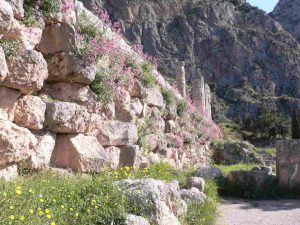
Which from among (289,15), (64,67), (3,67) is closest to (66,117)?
Answer: (64,67)

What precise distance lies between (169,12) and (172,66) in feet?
58.6

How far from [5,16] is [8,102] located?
947 millimetres

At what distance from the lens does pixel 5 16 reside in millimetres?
4535

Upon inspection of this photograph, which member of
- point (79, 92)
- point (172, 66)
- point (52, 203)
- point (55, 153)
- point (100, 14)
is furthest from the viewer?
point (172, 66)

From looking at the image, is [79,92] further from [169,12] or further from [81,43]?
[169,12]

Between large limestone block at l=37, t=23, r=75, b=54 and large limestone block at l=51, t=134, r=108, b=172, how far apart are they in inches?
48.5

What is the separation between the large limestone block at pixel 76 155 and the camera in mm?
5625

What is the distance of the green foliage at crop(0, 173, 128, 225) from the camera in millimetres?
3553

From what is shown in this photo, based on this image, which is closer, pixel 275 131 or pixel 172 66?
pixel 275 131

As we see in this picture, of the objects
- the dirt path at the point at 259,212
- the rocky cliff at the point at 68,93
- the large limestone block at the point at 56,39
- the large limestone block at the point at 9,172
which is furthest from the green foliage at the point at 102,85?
the dirt path at the point at 259,212

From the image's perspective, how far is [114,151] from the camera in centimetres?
681

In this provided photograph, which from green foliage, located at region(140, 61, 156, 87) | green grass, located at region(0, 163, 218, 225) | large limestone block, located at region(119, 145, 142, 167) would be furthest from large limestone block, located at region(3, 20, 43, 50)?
green foliage, located at region(140, 61, 156, 87)

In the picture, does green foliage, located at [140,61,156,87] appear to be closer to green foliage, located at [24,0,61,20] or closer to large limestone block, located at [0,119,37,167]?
green foliage, located at [24,0,61,20]

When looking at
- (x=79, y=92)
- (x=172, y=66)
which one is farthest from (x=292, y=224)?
(x=172, y=66)
